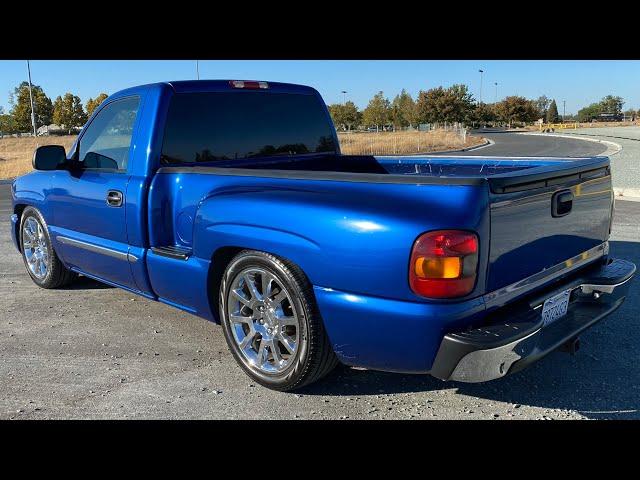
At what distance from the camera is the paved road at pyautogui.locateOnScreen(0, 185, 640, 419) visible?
310 cm

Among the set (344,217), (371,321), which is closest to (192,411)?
(371,321)

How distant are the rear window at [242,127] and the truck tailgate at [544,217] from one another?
2207mm

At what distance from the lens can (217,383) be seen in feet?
11.4

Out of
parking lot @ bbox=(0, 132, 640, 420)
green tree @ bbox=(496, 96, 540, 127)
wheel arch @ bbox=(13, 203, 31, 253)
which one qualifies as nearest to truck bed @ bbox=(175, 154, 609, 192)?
parking lot @ bbox=(0, 132, 640, 420)

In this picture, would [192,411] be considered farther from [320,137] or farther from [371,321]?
[320,137]

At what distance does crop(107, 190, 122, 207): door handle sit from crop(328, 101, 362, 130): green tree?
79.6m

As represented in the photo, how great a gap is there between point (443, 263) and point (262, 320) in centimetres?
128

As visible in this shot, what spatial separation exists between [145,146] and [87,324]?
161 cm

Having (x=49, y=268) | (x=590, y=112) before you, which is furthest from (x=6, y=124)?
(x=590, y=112)

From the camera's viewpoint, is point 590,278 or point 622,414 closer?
point 622,414

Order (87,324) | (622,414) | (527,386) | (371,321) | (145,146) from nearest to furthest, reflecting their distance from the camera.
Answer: (371,321) < (622,414) < (527,386) < (145,146) < (87,324)

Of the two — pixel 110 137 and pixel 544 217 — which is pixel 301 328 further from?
pixel 110 137

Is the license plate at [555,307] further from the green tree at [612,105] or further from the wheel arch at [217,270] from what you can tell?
the green tree at [612,105]
